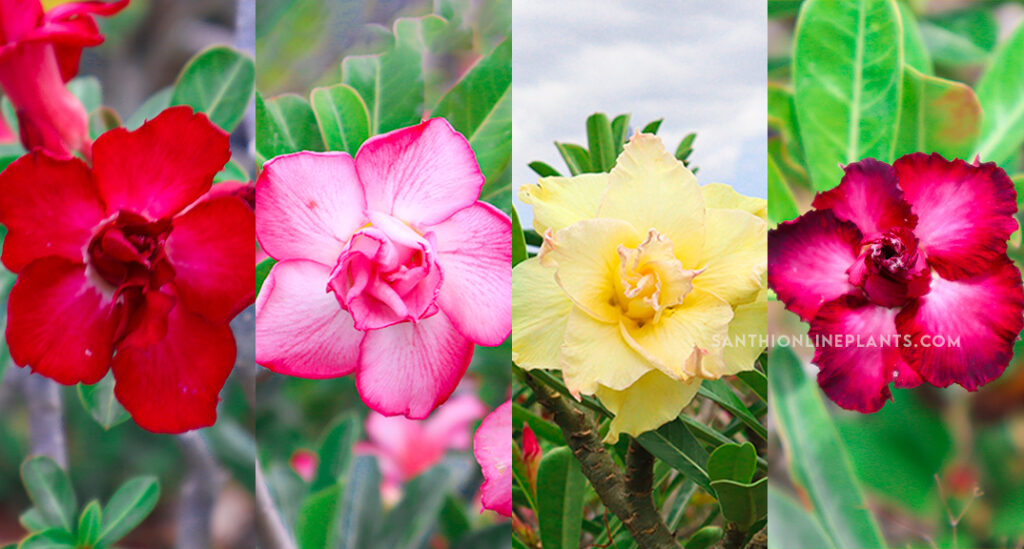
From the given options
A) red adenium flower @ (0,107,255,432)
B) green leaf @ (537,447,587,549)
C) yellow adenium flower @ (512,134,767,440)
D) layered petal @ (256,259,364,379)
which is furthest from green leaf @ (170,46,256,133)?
green leaf @ (537,447,587,549)

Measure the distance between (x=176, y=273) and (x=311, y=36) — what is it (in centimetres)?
21

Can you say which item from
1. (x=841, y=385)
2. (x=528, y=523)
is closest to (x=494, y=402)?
(x=528, y=523)

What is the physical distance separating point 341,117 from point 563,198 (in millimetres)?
185

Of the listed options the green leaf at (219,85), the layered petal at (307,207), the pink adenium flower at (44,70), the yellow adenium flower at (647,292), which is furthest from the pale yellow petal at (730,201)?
the pink adenium flower at (44,70)

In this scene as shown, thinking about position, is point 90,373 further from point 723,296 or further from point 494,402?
point 723,296

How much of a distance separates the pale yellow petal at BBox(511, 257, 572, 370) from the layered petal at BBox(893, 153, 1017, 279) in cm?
24

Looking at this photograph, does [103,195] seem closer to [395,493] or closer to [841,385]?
[395,493]

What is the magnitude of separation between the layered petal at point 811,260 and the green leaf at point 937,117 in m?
0.08

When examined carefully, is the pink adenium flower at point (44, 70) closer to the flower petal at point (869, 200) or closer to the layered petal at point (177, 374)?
the layered petal at point (177, 374)

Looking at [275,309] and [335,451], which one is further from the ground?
[275,309]

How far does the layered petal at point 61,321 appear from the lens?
1.90 ft

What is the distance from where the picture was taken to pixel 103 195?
1.89ft

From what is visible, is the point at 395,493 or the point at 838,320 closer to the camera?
the point at 838,320

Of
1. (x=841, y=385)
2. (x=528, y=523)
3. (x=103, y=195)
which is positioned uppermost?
(x=103, y=195)
